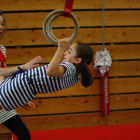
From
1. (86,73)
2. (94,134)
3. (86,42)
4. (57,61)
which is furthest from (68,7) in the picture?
(86,42)

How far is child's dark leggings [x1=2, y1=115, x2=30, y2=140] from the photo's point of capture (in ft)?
4.43

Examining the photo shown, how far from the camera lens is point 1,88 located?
3.44ft

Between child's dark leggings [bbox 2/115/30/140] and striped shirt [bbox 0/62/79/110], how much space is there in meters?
0.36

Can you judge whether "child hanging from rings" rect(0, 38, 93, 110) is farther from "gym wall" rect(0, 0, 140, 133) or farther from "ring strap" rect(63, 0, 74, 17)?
"gym wall" rect(0, 0, 140, 133)

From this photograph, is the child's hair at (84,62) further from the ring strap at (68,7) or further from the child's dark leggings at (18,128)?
the child's dark leggings at (18,128)

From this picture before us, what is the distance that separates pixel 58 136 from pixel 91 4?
A: 1.85 meters

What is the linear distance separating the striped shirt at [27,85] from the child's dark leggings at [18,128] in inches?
14.2

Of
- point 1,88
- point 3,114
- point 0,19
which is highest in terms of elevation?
point 0,19

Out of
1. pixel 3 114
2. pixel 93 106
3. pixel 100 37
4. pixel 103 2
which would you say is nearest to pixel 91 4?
pixel 103 2

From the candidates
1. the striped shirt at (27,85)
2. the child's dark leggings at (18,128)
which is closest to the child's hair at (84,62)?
the striped shirt at (27,85)

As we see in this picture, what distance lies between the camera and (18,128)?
4.48 feet

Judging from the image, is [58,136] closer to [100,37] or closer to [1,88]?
[1,88]

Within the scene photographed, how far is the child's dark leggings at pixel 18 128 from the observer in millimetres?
1350

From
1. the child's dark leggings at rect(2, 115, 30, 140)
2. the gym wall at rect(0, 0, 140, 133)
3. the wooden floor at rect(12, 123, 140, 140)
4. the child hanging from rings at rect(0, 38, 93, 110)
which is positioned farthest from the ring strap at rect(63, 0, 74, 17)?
the gym wall at rect(0, 0, 140, 133)
